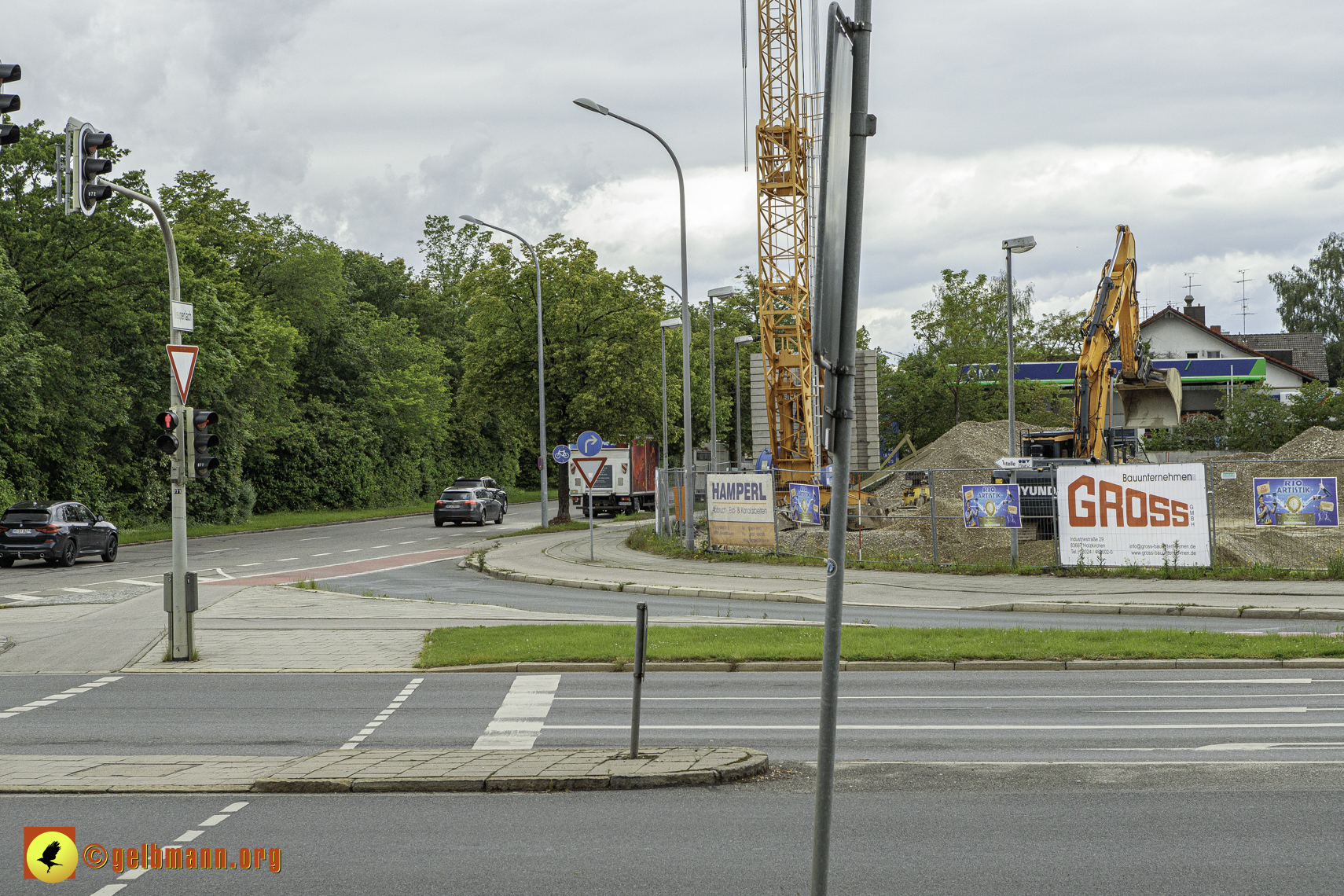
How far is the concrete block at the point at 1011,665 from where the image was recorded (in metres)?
12.9

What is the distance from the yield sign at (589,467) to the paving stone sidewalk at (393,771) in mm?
19672

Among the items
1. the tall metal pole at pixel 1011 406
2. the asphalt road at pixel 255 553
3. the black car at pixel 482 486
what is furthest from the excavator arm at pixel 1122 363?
the black car at pixel 482 486

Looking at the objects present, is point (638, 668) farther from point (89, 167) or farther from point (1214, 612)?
point (1214, 612)

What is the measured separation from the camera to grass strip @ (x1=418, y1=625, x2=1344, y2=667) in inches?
517

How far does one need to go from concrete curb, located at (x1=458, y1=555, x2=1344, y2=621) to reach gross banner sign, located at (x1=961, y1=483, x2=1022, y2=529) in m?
4.47

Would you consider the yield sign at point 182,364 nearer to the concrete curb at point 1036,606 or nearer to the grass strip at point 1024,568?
the concrete curb at point 1036,606

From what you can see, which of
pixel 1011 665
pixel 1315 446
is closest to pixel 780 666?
pixel 1011 665

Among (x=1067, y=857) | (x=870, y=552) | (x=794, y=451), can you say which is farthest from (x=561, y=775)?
(x=794, y=451)

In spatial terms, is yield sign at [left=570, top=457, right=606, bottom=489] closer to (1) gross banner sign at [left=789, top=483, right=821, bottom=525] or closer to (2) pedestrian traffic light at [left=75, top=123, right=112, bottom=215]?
(1) gross banner sign at [left=789, top=483, right=821, bottom=525]

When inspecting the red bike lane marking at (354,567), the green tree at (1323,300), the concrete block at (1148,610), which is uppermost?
the green tree at (1323,300)

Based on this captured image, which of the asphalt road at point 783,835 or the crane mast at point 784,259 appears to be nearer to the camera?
the asphalt road at point 783,835

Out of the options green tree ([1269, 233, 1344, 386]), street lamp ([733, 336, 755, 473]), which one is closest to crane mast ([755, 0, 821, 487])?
street lamp ([733, 336, 755, 473])

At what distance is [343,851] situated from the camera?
6.32 meters

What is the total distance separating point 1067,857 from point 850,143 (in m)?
4.16
